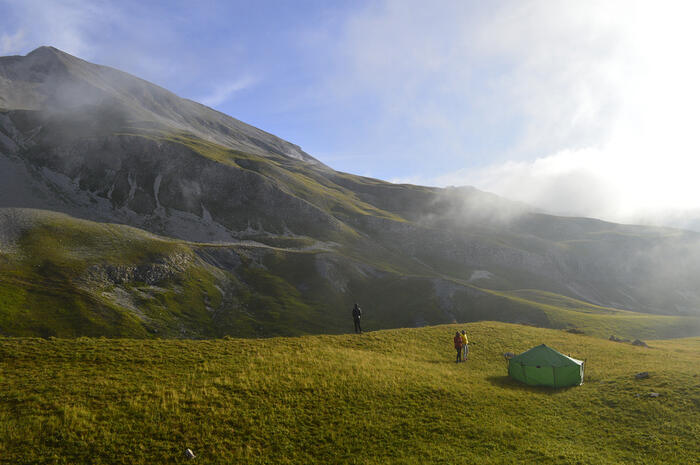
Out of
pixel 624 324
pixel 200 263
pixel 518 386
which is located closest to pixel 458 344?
pixel 518 386

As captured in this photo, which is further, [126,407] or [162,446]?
[126,407]

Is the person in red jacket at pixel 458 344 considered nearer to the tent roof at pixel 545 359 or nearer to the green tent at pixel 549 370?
the tent roof at pixel 545 359

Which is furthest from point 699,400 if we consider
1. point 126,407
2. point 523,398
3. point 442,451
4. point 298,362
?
point 126,407

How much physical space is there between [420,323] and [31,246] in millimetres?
107077

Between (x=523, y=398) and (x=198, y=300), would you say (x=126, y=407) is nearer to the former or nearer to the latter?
(x=523, y=398)

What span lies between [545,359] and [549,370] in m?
0.97

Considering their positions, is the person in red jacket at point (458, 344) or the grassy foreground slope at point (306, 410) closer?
the grassy foreground slope at point (306, 410)

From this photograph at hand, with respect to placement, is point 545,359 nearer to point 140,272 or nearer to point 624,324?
point 140,272

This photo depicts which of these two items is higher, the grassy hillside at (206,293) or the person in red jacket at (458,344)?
the person in red jacket at (458,344)

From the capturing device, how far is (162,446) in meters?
16.3

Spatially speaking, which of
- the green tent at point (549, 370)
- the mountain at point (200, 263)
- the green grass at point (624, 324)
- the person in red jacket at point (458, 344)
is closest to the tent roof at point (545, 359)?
the green tent at point (549, 370)

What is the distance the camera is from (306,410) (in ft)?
68.0

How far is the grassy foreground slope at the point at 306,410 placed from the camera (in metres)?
16.7

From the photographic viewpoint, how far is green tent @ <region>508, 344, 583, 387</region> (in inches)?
1112
